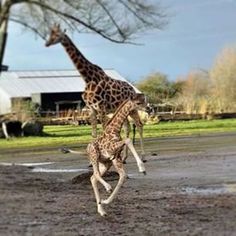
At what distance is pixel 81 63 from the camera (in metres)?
18.0

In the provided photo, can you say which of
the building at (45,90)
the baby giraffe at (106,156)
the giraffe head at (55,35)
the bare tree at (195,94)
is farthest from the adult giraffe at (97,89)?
the building at (45,90)

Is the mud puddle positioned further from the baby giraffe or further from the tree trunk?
the tree trunk

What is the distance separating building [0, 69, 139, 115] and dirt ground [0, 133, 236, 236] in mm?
50645

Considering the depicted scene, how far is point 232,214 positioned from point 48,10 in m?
5.77

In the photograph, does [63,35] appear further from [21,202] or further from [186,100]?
[186,100]

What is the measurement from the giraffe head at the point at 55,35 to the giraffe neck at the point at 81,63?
1.17ft

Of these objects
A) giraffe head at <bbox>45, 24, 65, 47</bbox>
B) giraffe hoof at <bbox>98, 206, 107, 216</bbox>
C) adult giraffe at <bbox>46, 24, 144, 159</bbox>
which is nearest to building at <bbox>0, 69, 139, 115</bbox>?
adult giraffe at <bbox>46, 24, 144, 159</bbox>

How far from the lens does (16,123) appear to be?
3675cm

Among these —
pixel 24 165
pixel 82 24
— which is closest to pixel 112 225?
pixel 82 24

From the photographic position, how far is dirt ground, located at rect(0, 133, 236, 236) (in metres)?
9.74

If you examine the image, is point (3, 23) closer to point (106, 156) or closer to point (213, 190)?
point (106, 156)

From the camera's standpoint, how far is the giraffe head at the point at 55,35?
16516 millimetres

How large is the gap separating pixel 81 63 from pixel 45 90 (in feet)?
190

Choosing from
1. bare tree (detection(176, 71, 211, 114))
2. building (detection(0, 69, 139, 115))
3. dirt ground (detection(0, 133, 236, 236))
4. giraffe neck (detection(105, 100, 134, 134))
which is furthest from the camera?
building (detection(0, 69, 139, 115))
